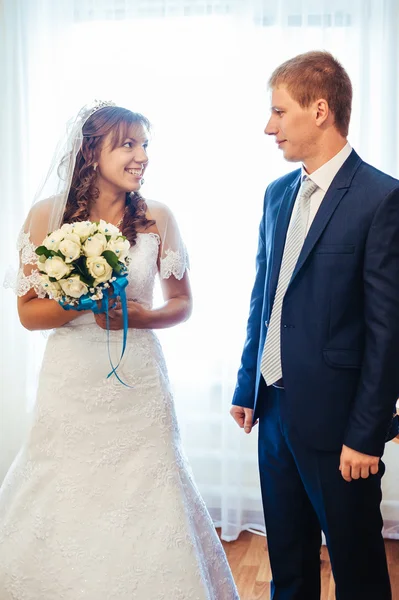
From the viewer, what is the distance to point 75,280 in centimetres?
219

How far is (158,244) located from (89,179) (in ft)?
1.02

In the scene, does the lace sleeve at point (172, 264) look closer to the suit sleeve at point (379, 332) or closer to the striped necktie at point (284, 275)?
the striped necktie at point (284, 275)

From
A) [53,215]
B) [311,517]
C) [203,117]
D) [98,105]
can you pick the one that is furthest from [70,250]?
[203,117]

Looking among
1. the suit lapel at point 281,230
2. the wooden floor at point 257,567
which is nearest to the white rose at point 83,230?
the suit lapel at point 281,230

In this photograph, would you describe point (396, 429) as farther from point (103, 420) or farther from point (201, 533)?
point (103, 420)

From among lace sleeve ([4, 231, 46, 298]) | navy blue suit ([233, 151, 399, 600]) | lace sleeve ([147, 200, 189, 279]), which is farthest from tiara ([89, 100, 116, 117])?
navy blue suit ([233, 151, 399, 600])

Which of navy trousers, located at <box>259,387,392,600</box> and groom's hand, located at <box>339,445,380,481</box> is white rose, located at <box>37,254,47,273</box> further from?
groom's hand, located at <box>339,445,380,481</box>

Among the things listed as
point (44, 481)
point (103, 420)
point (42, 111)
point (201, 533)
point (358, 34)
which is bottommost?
point (201, 533)

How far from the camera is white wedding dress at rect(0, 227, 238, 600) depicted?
91.9 inches

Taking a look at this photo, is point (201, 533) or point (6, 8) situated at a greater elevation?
Answer: point (6, 8)

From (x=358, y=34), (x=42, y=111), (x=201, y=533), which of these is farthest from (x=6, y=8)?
(x=201, y=533)

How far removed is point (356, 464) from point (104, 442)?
80cm

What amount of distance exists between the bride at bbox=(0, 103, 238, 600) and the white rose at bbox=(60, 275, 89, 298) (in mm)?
174

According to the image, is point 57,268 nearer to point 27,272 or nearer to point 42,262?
point 42,262
